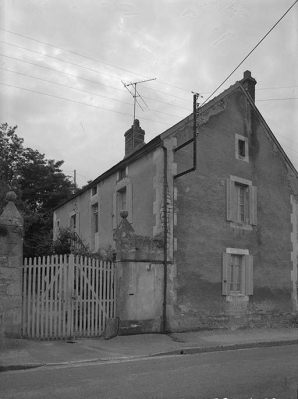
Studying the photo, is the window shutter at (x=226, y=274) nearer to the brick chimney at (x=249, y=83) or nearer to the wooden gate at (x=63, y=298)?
the wooden gate at (x=63, y=298)

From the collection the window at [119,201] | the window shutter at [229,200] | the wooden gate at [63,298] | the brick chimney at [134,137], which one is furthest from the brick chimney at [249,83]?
the wooden gate at [63,298]

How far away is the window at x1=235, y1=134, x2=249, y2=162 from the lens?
1630 centimetres

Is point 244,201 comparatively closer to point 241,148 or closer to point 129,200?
point 241,148

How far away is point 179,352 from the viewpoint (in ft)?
34.2

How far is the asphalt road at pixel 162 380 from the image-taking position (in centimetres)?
588

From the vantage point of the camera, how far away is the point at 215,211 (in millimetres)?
15086

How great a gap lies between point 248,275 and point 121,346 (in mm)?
6638

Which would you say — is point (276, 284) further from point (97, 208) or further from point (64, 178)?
point (64, 178)

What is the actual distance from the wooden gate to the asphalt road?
264cm

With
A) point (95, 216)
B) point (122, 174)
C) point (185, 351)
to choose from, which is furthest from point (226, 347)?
point (95, 216)

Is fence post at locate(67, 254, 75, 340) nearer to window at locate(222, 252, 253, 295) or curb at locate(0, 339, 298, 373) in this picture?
curb at locate(0, 339, 298, 373)

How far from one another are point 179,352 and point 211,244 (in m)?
5.02

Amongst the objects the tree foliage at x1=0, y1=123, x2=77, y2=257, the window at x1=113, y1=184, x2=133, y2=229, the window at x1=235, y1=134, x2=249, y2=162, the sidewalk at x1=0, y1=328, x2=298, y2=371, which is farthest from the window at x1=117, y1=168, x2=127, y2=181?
the tree foliage at x1=0, y1=123, x2=77, y2=257

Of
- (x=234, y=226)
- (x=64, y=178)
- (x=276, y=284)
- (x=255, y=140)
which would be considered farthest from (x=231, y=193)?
(x=64, y=178)
